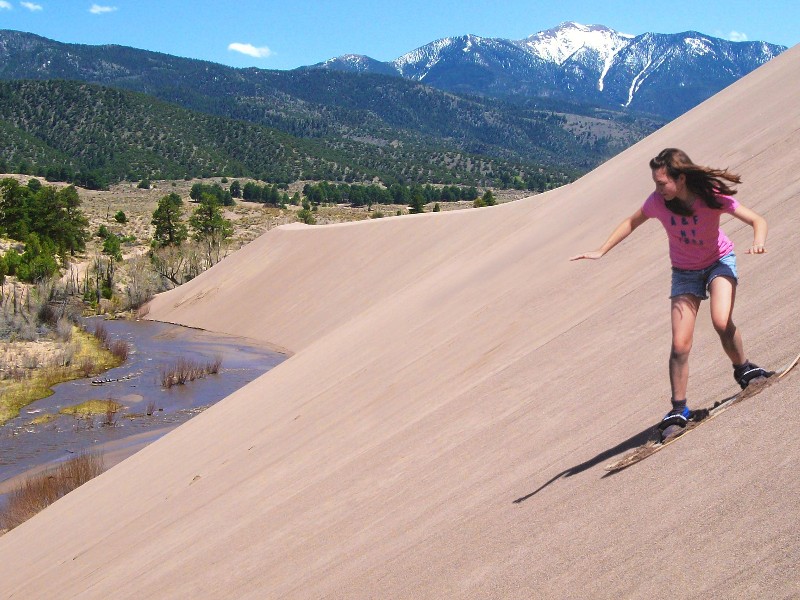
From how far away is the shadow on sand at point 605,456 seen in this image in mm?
5992

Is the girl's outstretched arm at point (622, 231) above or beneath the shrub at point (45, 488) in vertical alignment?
above

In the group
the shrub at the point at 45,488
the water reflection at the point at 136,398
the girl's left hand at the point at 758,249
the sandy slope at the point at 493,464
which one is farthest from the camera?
the water reflection at the point at 136,398

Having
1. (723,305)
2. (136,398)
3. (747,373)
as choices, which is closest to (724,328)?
(723,305)

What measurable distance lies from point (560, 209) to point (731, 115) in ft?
13.6

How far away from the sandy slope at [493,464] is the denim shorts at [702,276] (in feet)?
2.37

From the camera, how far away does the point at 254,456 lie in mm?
10523

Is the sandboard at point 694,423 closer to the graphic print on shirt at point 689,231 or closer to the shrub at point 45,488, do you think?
the graphic print on shirt at point 689,231

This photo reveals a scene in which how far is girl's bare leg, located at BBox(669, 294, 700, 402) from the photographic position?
5.52 metres

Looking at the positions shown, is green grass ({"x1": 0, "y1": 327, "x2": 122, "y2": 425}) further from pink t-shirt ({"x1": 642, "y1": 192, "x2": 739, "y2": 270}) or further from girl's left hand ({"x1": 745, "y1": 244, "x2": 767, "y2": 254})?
girl's left hand ({"x1": 745, "y1": 244, "x2": 767, "y2": 254})

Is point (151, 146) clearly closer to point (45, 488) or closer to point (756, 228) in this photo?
point (45, 488)

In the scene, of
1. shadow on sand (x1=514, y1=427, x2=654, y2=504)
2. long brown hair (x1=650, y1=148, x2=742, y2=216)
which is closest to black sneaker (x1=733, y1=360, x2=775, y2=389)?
shadow on sand (x1=514, y1=427, x2=654, y2=504)

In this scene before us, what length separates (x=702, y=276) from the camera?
5570mm

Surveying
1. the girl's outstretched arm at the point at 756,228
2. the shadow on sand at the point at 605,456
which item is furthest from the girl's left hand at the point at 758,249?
the shadow on sand at the point at 605,456

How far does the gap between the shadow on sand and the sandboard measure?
0.17 meters
